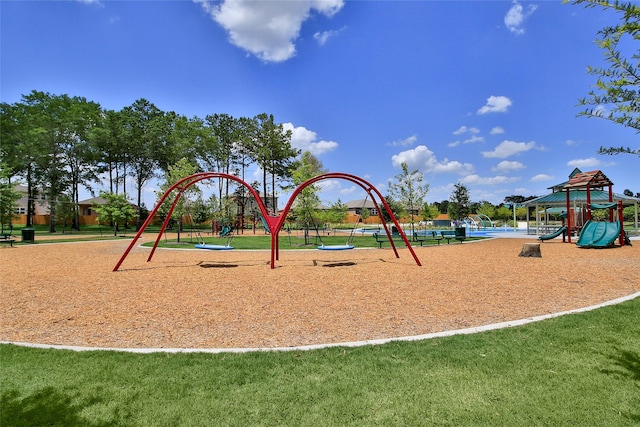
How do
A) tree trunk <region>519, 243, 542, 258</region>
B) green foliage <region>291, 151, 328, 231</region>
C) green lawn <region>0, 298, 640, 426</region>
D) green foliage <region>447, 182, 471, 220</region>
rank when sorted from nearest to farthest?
green lawn <region>0, 298, 640, 426</region> < tree trunk <region>519, 243, 542, 258</region> < green foliage <region>291, 151, 328, 231</region> < green foliage <region>447, 182, 471, 220</region>

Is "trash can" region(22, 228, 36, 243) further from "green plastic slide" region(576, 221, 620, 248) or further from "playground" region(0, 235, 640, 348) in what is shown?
"green plastic slide" region(576, 221, 620, 248)

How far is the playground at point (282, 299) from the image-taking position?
521cm

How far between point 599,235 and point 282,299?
17.8m

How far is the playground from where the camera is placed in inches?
205

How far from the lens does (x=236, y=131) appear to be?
49.9 metres

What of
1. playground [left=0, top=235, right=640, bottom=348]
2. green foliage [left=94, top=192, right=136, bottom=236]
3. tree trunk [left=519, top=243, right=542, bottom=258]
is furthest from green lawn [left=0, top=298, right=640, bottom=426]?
green foliage [left=94, top=192, right=136, bottom=236]

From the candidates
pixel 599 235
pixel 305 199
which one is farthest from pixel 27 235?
pixel 599 235

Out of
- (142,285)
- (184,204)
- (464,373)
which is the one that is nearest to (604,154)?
(464,373)

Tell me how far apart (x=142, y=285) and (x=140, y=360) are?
212 inches

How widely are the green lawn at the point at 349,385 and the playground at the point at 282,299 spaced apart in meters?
0.76

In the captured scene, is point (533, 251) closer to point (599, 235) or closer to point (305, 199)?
point (599, 235)

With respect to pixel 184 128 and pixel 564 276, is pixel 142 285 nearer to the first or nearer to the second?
pixel 564 276

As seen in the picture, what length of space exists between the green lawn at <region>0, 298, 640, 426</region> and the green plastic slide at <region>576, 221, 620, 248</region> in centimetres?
1497

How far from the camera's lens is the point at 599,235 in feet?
56.7
